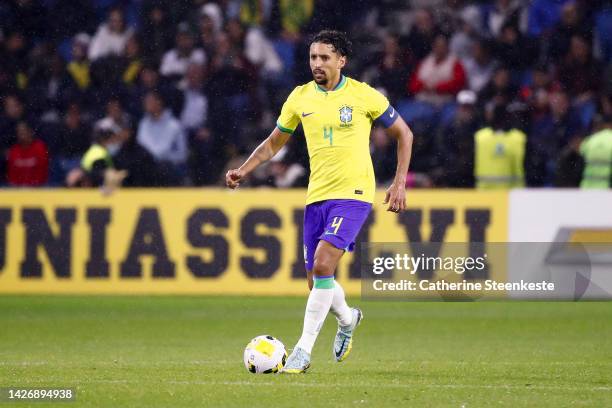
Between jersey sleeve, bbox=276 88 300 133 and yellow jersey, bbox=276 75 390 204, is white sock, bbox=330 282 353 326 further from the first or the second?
jersey sleeve, bbox=276 88 300 133

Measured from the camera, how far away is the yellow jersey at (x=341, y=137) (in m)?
9.23

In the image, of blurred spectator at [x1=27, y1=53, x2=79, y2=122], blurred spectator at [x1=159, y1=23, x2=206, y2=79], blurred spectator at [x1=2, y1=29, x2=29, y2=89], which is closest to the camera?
blurred spectator at [x1=159, y1=23, x2=206, y2=79]

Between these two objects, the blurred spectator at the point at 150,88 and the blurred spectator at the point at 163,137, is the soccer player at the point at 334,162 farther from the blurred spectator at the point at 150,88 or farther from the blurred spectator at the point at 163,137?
the blurred spectator at the point at 150,88

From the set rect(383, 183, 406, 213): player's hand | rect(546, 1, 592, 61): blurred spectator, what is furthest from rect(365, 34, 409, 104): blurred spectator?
rect(383, 183, 406, 213): player's hand

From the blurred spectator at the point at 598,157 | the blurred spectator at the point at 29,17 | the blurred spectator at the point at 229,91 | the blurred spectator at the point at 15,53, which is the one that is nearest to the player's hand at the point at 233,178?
the blurred spectator at the point at 598,157

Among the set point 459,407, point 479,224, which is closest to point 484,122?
point 479,224

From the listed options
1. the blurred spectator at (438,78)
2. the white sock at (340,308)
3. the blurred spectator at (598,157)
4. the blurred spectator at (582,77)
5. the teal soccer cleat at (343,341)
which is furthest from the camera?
the blurred spectator at (438,78)

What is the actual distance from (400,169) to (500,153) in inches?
314

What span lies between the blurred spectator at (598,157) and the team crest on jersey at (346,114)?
799 centimetres

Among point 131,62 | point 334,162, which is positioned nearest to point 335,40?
point 334,162

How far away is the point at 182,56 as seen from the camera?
19.2 metres

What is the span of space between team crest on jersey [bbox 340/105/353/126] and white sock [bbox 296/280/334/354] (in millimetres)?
A: 1104

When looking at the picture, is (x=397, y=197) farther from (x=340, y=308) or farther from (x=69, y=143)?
(x=69, y=143)

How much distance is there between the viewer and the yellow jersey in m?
9.23
